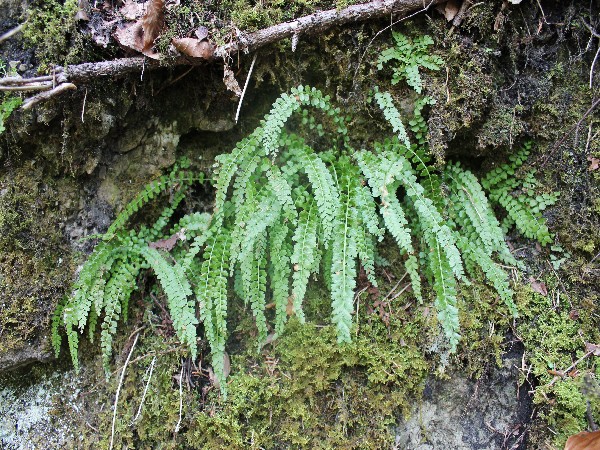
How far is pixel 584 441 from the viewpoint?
253cm

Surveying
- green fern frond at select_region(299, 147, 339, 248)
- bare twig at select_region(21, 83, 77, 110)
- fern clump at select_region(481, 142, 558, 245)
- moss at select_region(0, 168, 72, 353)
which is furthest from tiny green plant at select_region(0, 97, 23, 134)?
fern clump at select_region(481, 142, 558, 245)

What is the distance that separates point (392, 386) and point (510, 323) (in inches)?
33.5

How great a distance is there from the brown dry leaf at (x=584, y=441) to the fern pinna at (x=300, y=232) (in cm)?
71

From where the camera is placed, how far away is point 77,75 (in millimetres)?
2848

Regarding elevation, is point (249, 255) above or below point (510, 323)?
above

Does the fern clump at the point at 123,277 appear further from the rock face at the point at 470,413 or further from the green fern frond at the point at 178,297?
the rock face at the point at 470,413

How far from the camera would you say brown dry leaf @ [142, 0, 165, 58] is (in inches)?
111

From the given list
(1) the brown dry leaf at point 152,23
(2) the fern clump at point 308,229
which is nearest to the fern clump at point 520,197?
(2) the fern clump at point 308,229

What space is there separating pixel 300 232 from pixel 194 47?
4.23 feet

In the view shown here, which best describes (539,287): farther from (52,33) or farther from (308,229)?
(52,33)

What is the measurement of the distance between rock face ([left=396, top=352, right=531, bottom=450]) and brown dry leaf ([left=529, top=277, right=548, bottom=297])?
1.39ft

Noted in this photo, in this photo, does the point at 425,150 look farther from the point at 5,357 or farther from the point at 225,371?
the point at 5,357

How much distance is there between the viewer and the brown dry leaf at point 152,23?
2.81 meters

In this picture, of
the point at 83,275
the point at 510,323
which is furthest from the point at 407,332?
the point at 83,275
